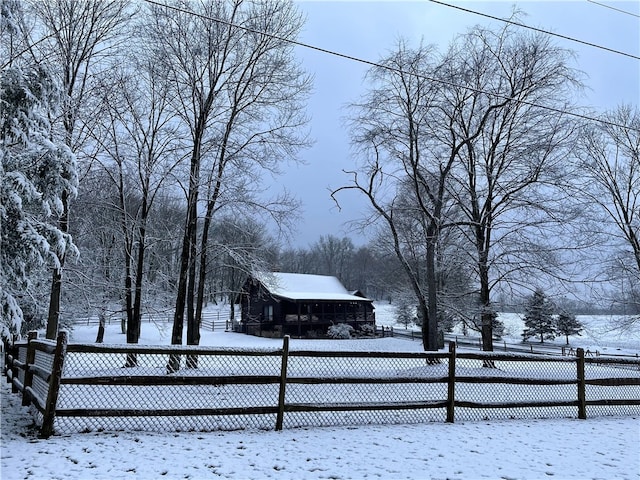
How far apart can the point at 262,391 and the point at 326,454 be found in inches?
62.2

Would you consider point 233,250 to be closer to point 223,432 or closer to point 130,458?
point 223,432

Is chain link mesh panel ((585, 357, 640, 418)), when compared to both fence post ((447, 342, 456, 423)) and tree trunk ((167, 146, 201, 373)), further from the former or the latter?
tree trunk ((167, 146, 201, 373))

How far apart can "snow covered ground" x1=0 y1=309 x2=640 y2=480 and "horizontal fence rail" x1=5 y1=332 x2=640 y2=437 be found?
26cm

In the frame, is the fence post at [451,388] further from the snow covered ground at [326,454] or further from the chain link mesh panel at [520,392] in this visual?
the snow covered ground at [326,454]

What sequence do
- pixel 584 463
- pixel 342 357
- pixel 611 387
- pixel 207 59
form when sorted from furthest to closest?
pixel 207 59
pixel 611 387
pixel 342 357
pixel 584 463

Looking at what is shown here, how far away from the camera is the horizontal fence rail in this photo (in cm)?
599

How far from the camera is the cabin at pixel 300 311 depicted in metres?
38.6

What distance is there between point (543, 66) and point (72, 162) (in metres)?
15.6

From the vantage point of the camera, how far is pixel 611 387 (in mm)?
9188

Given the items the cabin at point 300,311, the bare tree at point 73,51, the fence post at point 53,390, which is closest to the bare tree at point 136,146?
the bare tree at point 73,51

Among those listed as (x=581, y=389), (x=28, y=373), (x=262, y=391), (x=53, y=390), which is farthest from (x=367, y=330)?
(x=53, y=390)

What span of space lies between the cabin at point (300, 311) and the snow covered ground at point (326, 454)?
3033 cm

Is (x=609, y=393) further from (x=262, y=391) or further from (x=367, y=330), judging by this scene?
(x=367, y=330)

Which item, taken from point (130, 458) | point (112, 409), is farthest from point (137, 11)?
point (130, 458)
